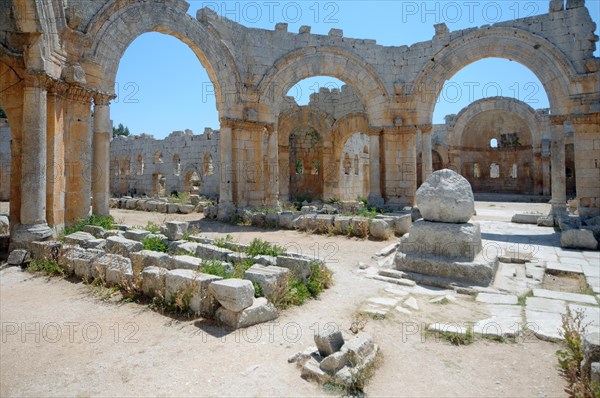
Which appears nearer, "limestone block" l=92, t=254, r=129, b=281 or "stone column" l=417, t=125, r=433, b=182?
"limestone block" l=92, t=254, r=129, b=281

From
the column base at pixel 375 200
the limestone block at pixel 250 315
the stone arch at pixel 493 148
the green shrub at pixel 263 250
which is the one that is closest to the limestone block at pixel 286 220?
the column base at pixel 375 200

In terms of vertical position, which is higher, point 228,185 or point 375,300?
point 228,185

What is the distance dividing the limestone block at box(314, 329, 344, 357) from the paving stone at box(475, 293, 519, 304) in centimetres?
265

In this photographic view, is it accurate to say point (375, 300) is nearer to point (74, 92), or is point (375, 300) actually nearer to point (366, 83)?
point (74, 92)

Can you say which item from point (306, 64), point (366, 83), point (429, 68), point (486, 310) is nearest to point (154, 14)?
point (306, 64)

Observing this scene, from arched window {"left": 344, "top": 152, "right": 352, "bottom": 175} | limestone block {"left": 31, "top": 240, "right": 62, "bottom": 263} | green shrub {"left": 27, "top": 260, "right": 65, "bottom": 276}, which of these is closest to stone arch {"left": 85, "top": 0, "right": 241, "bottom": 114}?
limestone block {"left": 31, "top": 240, "right": 62, "bottom": 263}

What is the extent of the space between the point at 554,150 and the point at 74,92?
46.8ft

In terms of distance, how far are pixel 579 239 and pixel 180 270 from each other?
28.6ft

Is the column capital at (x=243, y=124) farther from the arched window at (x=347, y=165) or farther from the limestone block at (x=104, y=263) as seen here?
the arched window at (x=347, y=165)

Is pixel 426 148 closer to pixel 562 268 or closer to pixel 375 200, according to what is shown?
pixel 375 200

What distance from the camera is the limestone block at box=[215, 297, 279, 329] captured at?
158 inches

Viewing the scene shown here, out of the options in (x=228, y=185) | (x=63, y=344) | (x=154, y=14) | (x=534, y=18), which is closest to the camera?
(x=63, y=344)

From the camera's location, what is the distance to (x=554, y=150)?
39.0ft

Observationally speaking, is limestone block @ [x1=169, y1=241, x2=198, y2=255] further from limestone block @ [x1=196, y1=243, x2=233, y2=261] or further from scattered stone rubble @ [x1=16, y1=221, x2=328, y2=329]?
limestone block @ [x1=196, y1=243, x2=233, y2=261]
